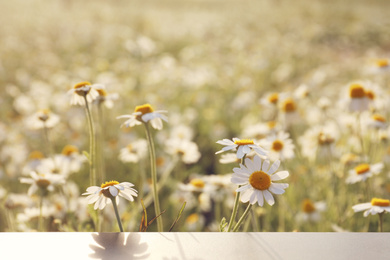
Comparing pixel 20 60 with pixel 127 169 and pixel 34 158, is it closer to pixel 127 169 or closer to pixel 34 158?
pixel 127 169

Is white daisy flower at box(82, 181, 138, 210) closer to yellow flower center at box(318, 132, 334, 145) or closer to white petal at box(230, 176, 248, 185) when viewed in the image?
white petal at box(230, 176, 248, 185)

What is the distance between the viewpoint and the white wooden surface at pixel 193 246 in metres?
0.79

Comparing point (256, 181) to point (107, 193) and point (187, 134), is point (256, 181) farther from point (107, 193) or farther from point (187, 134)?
point (187, 134)

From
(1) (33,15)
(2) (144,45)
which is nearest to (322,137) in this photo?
(2) (144,45)

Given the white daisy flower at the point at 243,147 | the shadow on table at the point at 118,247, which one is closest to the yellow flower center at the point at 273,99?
the white daisy flower at the point at 243,147

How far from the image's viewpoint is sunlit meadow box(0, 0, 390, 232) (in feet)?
4.39

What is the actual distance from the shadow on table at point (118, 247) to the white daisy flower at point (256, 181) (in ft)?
0.78

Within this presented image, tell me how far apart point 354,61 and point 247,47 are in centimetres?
180

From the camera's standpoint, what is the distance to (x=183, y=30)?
8070 millimetres

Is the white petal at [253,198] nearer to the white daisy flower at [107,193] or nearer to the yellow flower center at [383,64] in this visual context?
the white daisy flower at [107,193]

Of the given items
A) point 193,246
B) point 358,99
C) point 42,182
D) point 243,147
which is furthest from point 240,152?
point 358,99

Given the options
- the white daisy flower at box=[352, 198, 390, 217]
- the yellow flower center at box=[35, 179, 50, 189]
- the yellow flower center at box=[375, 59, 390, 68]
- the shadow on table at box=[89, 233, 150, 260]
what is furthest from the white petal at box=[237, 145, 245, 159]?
the yellow flower center at box=[375, 59, 390, 68]

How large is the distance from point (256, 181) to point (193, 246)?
0.68ft

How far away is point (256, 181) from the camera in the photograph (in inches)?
36.9
